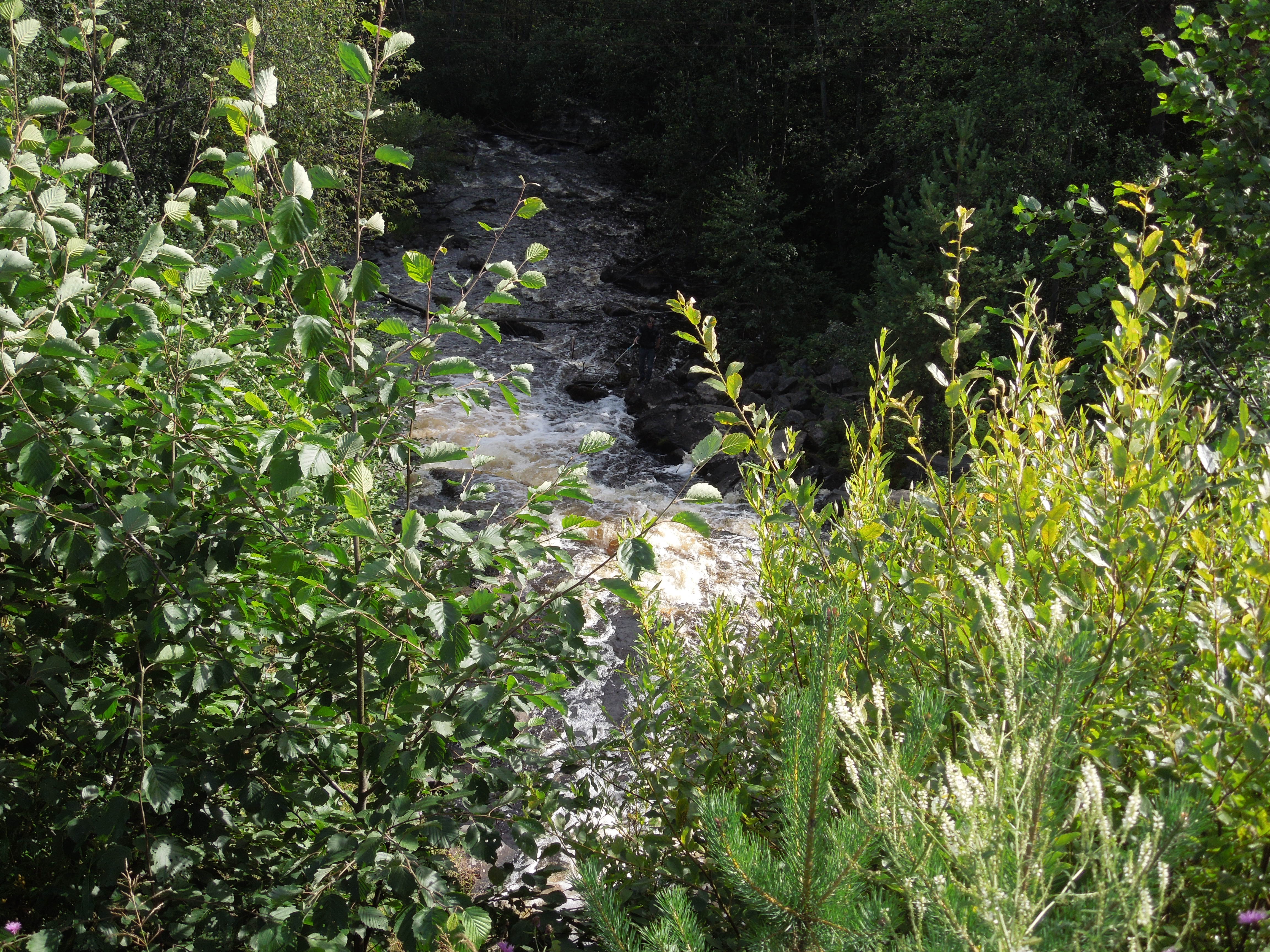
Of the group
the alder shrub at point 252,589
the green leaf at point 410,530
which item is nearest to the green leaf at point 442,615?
the alder shrub at point 252,589

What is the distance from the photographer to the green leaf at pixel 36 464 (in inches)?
66.7

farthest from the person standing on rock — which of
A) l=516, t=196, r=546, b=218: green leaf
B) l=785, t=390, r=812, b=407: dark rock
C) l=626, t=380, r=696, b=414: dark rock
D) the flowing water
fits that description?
l=516, t=196, r=546, b=218: green leaf

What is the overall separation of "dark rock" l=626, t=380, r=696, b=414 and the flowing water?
0.22 metres

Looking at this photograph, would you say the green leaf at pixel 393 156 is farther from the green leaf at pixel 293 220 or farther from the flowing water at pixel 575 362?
the flowing water at pixel 575 362

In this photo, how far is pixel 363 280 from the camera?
1815 mm

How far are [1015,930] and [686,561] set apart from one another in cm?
820

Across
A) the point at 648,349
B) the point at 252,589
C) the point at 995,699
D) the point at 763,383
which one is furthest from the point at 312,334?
the point at 648,349

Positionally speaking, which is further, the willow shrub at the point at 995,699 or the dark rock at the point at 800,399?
the dark rock at the point at 800,399

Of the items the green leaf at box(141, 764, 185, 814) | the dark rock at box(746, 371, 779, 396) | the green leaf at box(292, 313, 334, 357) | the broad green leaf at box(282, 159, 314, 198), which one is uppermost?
the broad green leaf at box(282, 159, 314, 198)

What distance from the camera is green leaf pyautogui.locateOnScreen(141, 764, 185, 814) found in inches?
72.2

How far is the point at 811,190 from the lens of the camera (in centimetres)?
1967

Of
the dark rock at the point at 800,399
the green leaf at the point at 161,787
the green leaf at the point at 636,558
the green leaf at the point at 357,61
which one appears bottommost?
the dark rock at the point at 800,399

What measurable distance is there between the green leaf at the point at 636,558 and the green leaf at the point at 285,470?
686 millimetres

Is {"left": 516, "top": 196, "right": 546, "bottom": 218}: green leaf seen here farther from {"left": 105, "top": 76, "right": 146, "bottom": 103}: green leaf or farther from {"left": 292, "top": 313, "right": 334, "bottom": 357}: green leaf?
{"left": 105, "top": 76, "right": 146, "bottom": 103}: green leaf
